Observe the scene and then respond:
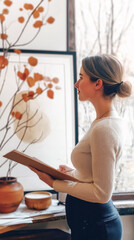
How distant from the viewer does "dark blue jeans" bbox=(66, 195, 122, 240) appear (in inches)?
47.9

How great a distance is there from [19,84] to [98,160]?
2.94ft

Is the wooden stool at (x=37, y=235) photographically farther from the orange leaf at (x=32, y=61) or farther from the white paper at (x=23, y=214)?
the orange leaf at (x=32, y=61)

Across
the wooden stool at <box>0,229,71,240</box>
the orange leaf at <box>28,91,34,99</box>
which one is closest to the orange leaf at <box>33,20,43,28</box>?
the orange leaf at <box>28,91,34,99</box>

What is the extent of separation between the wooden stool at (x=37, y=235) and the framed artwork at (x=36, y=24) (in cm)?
115

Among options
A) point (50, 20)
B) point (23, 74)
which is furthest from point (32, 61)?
point (50, 20)

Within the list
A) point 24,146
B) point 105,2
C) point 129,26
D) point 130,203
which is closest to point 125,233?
point 130,203

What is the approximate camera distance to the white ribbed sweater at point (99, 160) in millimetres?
1124

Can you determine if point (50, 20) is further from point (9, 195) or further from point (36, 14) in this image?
point (9, 195)

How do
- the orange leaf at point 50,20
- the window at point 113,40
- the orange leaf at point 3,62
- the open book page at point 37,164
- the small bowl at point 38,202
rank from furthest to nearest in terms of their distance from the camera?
the window at point 113,40, the orange leaf at point 50,20, the orange leaf at point 3,62, the small bowl at point 38,202, the open book page at point 37,164

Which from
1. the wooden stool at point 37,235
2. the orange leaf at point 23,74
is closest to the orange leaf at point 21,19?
the orange leaf at point 23,74

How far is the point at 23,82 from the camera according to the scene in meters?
1.83

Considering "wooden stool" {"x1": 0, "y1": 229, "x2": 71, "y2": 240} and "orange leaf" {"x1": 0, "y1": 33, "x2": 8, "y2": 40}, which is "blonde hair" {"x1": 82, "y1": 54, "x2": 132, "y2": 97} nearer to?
"orange leaf" {"x1": 0, "y1": 33, "x2": 8, "y2": 40}

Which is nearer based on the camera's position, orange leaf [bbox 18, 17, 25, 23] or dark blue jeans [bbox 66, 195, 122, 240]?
dark blue jeans [bbox 66, 195, 122, 240]

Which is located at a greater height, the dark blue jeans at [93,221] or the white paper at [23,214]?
the dark blue jeans at [93,221]
